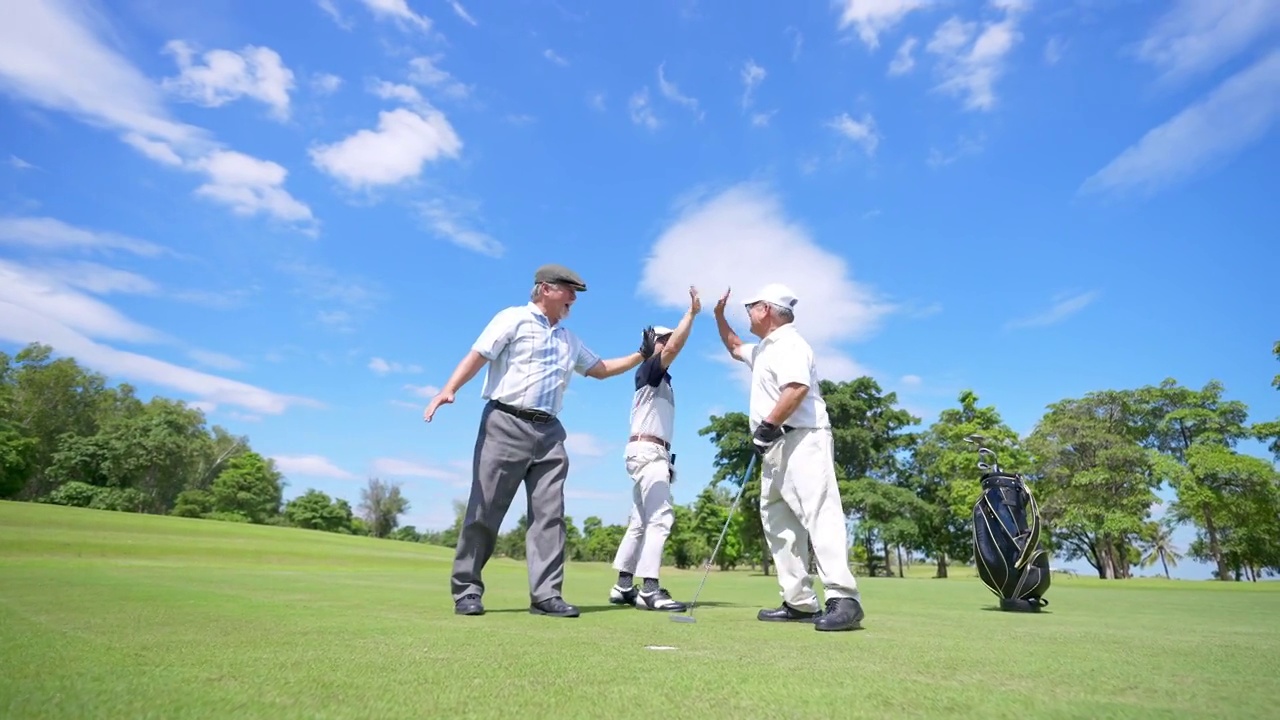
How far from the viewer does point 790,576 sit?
512cm

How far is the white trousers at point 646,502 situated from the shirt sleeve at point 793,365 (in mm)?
1980

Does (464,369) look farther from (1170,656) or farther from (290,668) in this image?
(1170,656)

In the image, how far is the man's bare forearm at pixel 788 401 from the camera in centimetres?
477

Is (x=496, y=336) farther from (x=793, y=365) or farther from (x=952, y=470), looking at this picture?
(x=952, y=470)

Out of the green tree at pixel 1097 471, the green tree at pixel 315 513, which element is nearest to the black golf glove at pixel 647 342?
the green tree at pixel 1097 471

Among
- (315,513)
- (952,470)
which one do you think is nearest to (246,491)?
(315,513)

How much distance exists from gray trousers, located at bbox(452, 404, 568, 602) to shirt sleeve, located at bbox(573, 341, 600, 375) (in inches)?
27.5

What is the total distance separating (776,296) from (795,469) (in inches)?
51.2

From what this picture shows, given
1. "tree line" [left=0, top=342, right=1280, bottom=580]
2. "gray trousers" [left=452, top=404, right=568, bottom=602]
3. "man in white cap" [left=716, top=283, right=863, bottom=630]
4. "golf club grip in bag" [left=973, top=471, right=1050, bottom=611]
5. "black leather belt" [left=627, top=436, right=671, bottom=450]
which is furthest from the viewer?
"tree line" [left=0, top=342, right=1280, bottom=580]

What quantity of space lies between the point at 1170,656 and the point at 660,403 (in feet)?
14.0

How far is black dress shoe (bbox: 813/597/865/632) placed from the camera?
4.29m

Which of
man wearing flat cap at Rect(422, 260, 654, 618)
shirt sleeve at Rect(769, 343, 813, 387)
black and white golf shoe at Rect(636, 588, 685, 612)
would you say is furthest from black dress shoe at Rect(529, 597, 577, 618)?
shirt sleeve at Rect(769, 343, 813, 387)

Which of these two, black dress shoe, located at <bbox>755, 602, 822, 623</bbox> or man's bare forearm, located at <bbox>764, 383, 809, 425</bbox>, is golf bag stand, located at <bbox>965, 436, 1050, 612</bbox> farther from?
man's bare forearm, located at <bbox>764, 383, 809, 425</bbox>

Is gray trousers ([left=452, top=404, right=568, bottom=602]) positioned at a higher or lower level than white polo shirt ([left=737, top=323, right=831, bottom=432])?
lower
